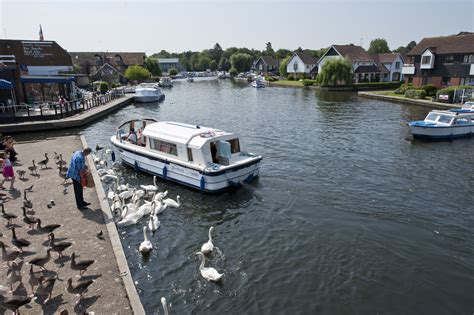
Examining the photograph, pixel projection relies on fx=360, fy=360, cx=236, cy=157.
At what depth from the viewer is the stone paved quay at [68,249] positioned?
28.1 ft

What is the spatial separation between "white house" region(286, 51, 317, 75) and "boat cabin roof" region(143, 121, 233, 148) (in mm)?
87145

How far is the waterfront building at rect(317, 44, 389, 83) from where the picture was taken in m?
85.6

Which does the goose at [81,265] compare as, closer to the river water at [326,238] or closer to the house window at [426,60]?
the river water at [326,238]

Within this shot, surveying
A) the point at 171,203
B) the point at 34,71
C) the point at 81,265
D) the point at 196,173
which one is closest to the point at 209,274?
the point at 81,265

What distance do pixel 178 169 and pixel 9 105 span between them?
24083 millimetres

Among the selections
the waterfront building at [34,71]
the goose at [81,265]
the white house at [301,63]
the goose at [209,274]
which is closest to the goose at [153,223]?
the goose at [209,274]

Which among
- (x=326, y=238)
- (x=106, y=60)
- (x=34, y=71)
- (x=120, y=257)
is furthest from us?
(x=106, y=60)

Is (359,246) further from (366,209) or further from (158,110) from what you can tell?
(158,110)

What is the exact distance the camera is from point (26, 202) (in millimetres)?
13555

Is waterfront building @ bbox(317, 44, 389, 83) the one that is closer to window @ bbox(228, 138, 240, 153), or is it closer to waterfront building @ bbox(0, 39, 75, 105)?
waterfront building @ bbox(0, 39, 75, 105)

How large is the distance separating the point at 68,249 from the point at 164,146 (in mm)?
9494

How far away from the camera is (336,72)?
73438 millimetres

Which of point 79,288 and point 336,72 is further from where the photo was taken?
point 336,72

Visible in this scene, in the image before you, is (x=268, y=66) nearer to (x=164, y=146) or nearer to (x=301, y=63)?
(x=301, y=63)
